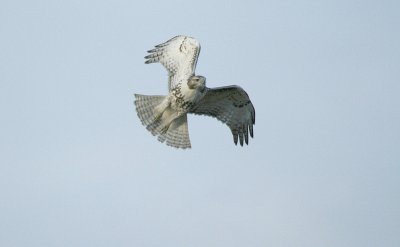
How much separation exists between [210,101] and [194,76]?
3.68 feet

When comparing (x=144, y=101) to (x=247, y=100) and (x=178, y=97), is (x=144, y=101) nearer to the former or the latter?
(x=178, y=97)

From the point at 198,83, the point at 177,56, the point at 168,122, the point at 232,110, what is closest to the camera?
the point at 198,83

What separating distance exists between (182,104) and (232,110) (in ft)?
4.72

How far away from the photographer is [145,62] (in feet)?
55.7

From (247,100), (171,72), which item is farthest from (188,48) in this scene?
(247,100)

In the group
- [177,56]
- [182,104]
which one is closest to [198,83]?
[182,104]

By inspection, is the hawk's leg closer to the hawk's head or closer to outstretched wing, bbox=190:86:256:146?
outstretched wing, bbox=190:86:256:146

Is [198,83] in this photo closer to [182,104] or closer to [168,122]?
[182,104]

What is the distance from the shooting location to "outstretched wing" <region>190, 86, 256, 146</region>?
16438mm

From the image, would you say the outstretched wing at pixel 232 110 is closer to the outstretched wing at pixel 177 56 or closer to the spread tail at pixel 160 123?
the spread tail at pixel 160 123

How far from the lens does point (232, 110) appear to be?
16.8 m

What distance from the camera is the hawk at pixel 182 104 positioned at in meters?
16.0

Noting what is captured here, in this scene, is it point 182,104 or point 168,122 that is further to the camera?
point 168,122

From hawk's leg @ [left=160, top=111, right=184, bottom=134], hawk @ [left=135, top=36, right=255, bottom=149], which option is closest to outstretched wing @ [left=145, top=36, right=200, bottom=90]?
hawk @ [left=135, top=36, right=255, bottom=149]
